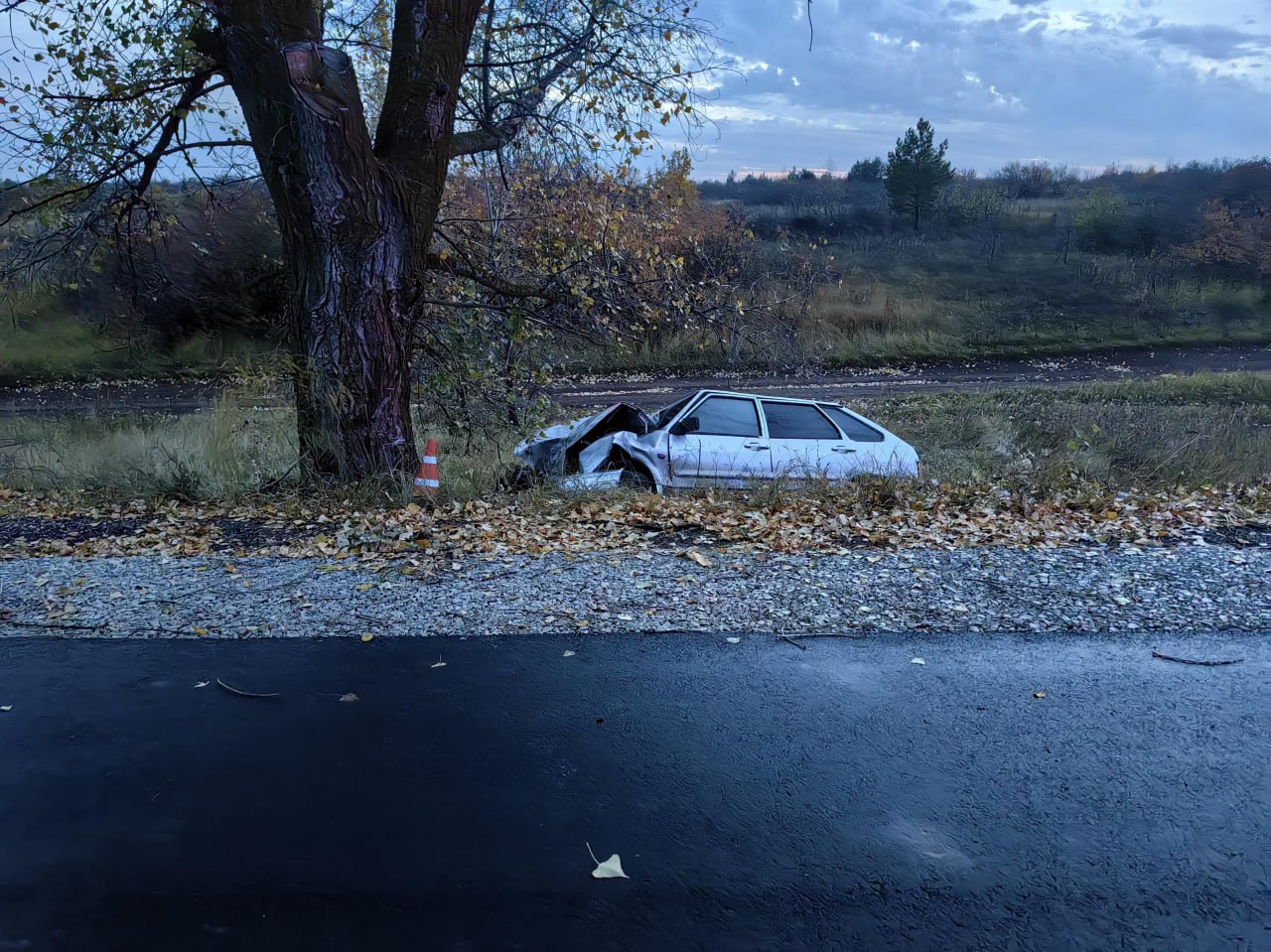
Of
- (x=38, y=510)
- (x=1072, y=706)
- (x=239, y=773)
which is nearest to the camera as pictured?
(x=239, y=773)

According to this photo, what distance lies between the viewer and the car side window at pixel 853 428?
447 inches

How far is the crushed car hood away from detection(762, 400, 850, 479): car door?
1590 mm

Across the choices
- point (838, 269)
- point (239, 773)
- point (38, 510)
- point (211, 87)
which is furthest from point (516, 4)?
point (838, 269)

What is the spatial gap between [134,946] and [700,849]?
1792 mm

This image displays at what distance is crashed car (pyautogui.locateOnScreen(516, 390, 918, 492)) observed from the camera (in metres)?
10.5

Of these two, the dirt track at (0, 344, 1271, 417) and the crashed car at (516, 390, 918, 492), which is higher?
the crashed car at (516, 390, 918, 492)

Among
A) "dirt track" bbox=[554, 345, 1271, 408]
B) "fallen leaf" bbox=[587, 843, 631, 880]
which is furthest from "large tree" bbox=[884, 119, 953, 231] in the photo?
"fallen leaf" bbox=[587, 843, 631, 880]

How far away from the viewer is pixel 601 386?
26250 mm

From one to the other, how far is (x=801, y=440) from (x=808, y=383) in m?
16.0

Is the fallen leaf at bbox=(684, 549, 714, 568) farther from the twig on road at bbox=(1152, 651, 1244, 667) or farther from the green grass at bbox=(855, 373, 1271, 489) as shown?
the green grass at bbox=(855, 373, 1271, 489)

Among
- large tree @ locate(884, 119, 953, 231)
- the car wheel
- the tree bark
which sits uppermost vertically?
large tree @ locate(884, 119, 953, 231)

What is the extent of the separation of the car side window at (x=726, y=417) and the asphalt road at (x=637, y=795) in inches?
241

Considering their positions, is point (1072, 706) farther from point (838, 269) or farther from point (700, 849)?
point (838, 269)

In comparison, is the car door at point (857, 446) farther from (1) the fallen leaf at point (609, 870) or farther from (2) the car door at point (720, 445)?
(1) the fallen leaf at point (609, 870)
